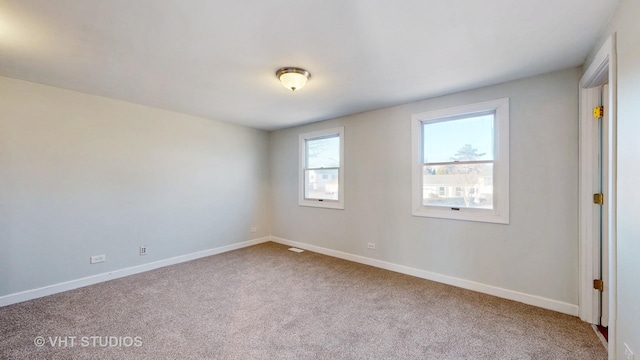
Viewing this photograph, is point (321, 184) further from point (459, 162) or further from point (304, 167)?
point (459, 162)

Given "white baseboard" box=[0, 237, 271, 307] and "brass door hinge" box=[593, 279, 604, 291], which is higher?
"brass door hinge" box=[593, 279, 604, 291]

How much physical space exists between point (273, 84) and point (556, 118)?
2.99 meters

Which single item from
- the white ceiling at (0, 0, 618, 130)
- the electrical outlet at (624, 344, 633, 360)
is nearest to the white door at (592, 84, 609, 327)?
the white ceiling at (0, 0, 618, 130)

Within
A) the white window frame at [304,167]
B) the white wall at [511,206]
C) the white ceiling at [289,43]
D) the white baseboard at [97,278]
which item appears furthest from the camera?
the white window frame at [304,167]

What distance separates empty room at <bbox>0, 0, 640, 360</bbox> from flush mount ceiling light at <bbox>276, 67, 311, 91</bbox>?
0.13 feet

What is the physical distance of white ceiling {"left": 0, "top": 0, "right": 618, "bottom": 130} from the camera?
167 centimetres

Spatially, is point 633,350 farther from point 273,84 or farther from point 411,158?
point 273,84

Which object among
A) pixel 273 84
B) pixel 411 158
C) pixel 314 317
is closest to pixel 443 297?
pixel 314 317

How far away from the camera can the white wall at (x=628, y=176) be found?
1.37 meters

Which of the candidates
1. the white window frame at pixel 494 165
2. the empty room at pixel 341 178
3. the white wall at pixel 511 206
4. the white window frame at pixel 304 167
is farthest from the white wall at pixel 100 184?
the white window frame at pixel 494 165

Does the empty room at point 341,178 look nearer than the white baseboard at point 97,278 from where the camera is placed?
Yes

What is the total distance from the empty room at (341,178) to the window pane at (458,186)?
0.09 ft

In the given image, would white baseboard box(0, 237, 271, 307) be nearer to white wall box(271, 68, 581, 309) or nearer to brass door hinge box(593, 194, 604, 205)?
white wall box(271, 68, 581, 309)

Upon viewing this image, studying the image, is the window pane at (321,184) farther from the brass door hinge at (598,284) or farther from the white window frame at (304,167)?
the brass door hinge at (598,284)
